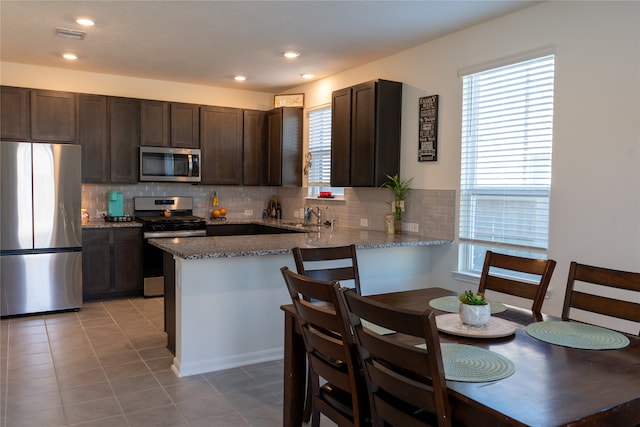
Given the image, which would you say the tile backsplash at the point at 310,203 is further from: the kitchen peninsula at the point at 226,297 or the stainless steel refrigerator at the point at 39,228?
the stainless steel refrigerator at the point at 39,228

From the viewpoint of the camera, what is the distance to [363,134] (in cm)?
470

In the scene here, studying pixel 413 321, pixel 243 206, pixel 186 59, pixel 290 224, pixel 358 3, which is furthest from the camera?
pixel 243 206

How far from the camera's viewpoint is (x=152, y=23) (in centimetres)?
397

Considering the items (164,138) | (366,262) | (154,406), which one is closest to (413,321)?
(154,406)

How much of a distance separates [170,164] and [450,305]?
4.52m

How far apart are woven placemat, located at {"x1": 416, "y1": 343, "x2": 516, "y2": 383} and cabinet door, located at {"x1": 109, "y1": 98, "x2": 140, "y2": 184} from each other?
4899 millimetres

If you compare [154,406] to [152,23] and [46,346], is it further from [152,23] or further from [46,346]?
[152,23]

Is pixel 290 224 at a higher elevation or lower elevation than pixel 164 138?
lower

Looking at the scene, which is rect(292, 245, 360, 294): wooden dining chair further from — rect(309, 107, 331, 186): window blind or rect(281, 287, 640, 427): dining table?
rect(309, 107, 331, 186): window blind

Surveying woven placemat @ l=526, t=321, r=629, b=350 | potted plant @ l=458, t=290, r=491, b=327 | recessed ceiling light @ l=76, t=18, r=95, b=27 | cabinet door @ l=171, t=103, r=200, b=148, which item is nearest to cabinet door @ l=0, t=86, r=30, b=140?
cabinet door @ l=171, t=103, r=200, b=148

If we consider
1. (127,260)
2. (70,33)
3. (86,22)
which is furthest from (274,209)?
(86,22)

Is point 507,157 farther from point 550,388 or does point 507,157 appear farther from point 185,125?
point 185,125

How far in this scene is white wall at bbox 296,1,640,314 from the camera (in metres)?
2.94

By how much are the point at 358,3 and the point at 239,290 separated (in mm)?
2231
